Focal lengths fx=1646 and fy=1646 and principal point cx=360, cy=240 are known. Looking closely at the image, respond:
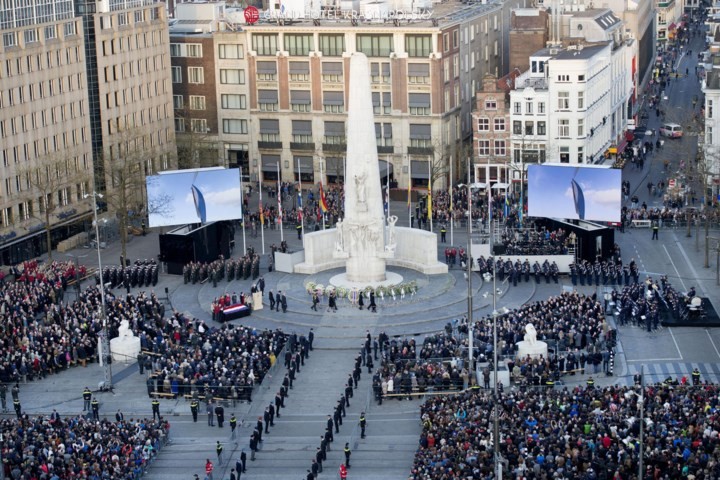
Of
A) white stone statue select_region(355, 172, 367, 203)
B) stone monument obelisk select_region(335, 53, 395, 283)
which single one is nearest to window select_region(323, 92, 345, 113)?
stone monument obelisk select_region(335, 53, 395, 283)

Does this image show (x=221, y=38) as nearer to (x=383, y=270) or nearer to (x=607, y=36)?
(x=607, y=36)

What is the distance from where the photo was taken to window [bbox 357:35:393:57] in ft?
484

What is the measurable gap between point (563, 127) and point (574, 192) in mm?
25171

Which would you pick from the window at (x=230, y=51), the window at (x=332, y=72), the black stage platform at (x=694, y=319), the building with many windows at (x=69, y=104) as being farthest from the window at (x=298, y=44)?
the black stage platform at (x=694, y=319)

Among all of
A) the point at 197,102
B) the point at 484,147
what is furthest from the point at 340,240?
the point at 197,102

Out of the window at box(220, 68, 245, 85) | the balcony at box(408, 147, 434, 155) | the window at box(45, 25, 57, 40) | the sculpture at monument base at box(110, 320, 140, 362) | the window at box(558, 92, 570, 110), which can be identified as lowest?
the sculpture at monument base at box(110, 320, 140, 362)

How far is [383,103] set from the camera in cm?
14900

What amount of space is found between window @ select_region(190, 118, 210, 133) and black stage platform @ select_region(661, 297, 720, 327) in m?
64.4

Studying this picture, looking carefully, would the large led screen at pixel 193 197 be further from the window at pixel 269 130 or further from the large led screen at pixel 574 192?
the window at pixel 269 130

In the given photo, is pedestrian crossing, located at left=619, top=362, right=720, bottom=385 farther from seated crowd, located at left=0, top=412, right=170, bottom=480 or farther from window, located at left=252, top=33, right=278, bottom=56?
window, located at left=252, top=33, right=278, bottom=56

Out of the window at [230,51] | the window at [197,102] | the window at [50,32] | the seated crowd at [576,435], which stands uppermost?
the window at [50,32]

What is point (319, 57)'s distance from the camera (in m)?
150

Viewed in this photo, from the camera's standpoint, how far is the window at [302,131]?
500 feet

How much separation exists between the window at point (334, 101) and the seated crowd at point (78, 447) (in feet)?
233
